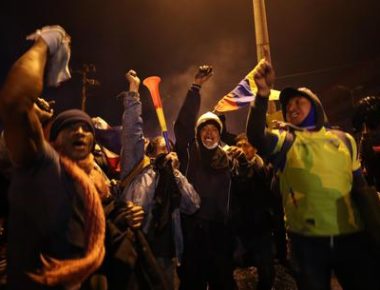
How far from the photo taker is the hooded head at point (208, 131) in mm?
4698

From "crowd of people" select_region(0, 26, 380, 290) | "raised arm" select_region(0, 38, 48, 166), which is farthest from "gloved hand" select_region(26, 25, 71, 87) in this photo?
"raised arm" select_region(0, 38, 48, 166)

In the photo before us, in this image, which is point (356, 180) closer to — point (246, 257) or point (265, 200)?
point (265, 200)

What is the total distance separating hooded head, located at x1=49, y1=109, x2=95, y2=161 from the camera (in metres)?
2.47

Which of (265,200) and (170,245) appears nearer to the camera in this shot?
(170,245)

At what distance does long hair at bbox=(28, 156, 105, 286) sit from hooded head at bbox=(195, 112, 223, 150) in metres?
2.65

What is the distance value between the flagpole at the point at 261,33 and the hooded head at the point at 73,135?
18.1ft

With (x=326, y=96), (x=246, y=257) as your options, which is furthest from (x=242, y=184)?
(x=326, y=96)

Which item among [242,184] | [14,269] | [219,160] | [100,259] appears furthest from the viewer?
[242,184]

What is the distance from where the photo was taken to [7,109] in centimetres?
Answer: 166

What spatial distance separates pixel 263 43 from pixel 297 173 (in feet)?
16.7

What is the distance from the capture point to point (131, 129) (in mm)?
3432

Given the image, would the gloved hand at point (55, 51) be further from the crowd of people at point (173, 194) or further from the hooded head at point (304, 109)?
the hooded head at point (304, 109)

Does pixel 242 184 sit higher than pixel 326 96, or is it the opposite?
pixel 242 184

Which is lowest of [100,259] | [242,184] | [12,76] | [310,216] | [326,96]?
[326,96]
